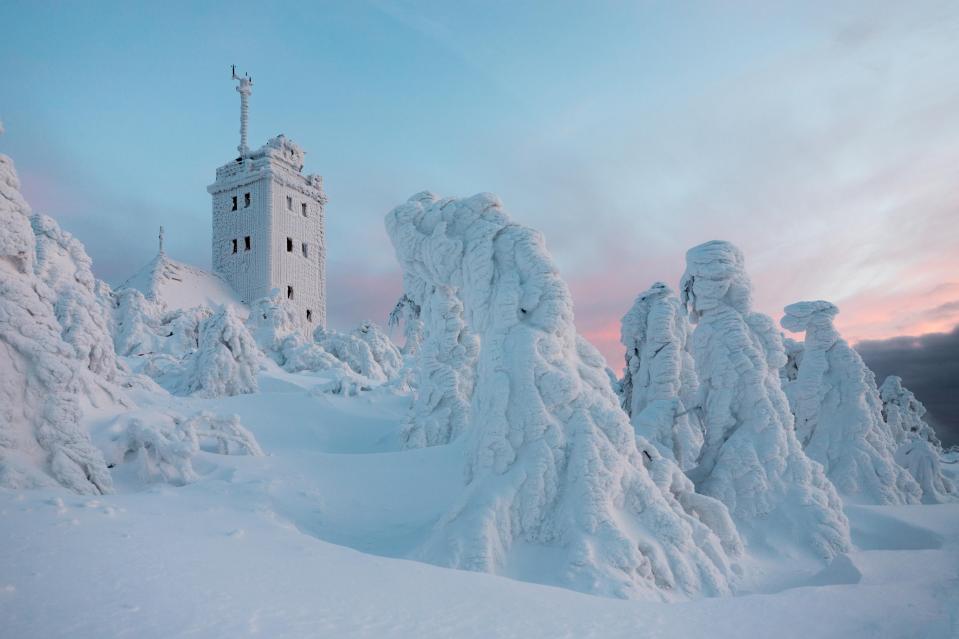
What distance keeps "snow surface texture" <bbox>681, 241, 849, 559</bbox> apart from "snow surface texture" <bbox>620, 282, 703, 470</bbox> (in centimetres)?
80

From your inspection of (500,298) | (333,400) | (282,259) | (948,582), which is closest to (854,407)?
(948,582)

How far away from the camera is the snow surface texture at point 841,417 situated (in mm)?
13320

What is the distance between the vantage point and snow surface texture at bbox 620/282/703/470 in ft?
36.1

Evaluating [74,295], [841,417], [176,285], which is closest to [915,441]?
[841,417]

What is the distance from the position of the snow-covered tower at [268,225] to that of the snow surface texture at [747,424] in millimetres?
27795

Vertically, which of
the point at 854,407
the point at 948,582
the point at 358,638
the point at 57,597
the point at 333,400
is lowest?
the point at 948,582

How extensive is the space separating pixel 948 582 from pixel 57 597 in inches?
293

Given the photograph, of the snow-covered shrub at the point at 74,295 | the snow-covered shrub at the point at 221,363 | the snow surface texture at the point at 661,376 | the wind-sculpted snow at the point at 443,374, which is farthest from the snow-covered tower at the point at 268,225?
the snow surface texture at the point at 661,376

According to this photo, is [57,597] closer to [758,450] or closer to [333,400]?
[758,450]

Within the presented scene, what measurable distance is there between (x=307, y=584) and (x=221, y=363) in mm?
13915

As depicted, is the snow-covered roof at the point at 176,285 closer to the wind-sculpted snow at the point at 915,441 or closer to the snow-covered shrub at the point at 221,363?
the snow-covered shrub at the point at 221,363

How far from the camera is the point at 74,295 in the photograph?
1197cm

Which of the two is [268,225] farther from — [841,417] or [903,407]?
[903,407]

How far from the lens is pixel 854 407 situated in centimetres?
1390
